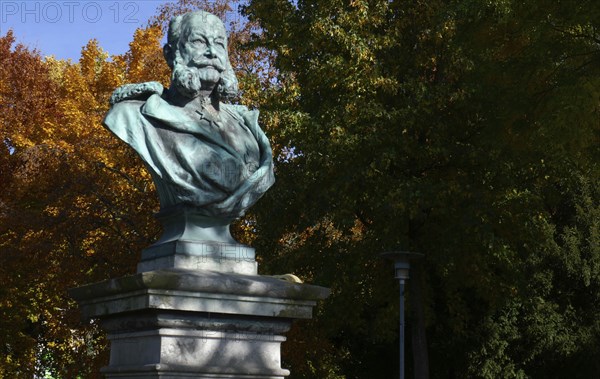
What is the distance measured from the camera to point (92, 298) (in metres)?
8.41

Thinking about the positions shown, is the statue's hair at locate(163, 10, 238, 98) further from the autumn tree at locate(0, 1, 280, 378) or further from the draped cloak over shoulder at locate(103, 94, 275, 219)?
the autumn tree at locate(0, 1, 280, 378)

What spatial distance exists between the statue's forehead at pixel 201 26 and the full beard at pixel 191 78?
0.89ft

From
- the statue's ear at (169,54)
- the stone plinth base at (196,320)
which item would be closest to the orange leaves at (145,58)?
the statue's ear at (169,54)

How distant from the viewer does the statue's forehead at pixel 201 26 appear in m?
8.71

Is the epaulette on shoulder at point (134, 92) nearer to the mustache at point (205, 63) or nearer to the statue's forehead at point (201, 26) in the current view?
the mustache at point (205, 63)

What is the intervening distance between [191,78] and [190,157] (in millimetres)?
623

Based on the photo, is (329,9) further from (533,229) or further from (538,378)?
(538,378)

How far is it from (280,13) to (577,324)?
976cm

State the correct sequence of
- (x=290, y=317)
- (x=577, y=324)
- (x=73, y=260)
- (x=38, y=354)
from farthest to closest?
(x=38, y=354), (x=577, y=324), (x=73, y=260), (x=290, y=317)

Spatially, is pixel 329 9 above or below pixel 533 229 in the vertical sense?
above

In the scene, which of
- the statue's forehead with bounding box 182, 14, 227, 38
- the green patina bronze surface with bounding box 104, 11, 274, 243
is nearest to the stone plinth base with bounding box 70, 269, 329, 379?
the green patina bronze surface with bounding box 104, 11, 274, 243

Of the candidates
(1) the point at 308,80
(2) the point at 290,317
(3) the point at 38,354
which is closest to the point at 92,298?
(2) the point at 290,317

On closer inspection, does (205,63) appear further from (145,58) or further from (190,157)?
(145,58)

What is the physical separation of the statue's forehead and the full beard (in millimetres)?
270
